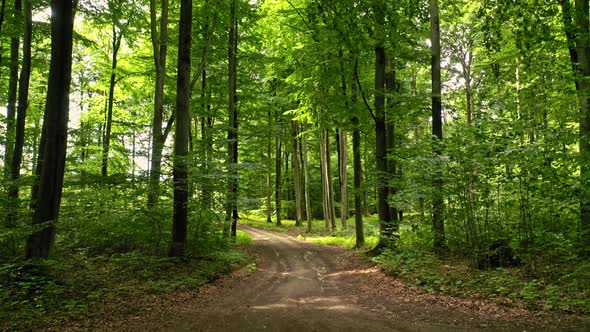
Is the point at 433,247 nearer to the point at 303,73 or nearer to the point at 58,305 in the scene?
the point at 303,73

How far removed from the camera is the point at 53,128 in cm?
789

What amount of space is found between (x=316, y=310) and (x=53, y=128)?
6.71 metres

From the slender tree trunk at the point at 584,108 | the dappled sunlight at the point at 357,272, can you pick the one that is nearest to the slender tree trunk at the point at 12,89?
the dappled sunlight at the point at 357,272

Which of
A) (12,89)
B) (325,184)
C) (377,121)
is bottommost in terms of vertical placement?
(325,184)

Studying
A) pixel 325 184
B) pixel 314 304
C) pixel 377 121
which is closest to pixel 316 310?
pixel 314 304

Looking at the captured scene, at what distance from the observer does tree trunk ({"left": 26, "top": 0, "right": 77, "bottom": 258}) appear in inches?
309

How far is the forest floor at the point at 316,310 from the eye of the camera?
6.00 metres

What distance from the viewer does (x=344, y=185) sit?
2081 centimetres

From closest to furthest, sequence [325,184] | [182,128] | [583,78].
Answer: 1. [583,78]
2. [182,128]
3. [325,184]

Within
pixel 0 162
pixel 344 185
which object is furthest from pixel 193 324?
pixel 0 162

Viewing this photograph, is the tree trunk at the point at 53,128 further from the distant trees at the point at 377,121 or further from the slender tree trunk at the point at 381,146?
the slender tree trunk at the point at 381,146

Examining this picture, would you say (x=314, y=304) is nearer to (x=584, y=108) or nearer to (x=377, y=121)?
(x=584, y=108)

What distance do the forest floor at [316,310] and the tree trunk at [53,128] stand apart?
2437 mm

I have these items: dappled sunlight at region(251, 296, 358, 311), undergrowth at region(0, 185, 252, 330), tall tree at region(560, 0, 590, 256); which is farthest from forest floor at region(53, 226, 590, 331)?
tall tree at region(560, 0, 590, 256)
